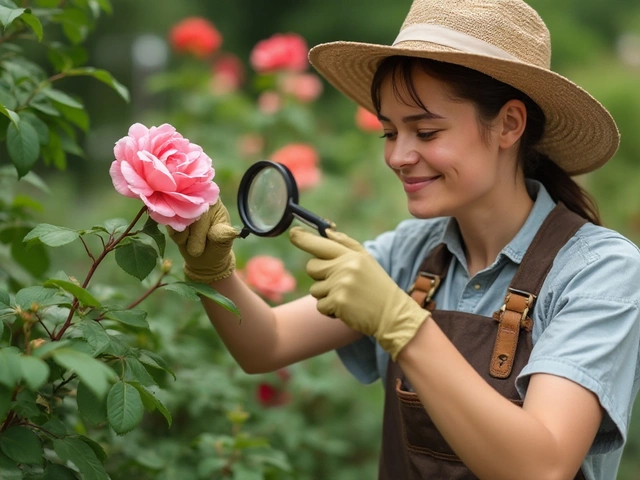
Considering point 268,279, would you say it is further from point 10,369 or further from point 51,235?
point 10,369

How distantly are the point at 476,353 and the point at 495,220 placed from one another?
0.34 m

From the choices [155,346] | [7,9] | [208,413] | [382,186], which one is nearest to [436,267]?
[155,346]

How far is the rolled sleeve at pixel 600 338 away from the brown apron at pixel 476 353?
58 millimetres

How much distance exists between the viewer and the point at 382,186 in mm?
3922

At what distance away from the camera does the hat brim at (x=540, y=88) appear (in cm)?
167

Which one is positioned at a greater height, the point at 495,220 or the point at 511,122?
the point at 511,122

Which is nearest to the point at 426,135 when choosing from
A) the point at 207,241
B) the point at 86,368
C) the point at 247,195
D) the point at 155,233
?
the point at 247,195

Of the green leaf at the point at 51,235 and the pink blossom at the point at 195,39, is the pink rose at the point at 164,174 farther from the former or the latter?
the pink blossom at the point at 195,39

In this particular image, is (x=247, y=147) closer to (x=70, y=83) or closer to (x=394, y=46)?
(x=394, y=46)

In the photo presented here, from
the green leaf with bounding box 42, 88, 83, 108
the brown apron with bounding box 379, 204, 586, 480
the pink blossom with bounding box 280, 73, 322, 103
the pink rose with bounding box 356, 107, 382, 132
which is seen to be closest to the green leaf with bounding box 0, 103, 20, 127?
the green leaf with bounding box 42, 88, 83, 108

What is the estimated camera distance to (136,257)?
143cm

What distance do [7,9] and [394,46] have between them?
762 mm

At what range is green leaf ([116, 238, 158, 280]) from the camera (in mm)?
1424

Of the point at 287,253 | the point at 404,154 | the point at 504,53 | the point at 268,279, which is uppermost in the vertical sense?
the point at 504,53
